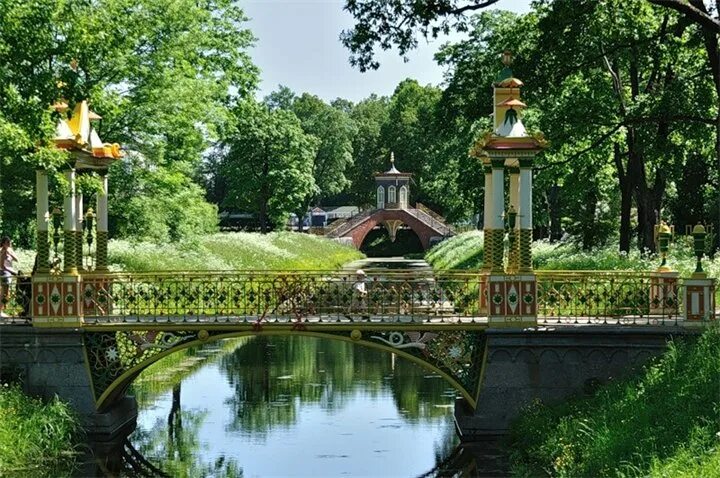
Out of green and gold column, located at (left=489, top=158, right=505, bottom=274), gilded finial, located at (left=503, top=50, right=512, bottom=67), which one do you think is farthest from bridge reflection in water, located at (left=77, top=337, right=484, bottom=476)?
gilded finial, located at (left=503, top=50, right=512, bottom=67)

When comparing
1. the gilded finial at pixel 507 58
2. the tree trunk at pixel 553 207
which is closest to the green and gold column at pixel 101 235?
the gilded finial at pixel 507 58

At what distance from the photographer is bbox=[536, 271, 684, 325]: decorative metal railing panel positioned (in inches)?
813

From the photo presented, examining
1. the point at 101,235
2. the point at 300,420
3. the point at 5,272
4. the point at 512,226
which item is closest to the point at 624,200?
the point at 512,226

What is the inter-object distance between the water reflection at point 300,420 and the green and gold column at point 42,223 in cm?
370

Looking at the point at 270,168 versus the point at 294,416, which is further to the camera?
the point at 270,168

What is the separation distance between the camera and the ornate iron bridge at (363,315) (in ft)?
67.7

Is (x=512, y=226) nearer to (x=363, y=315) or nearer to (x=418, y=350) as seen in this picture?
(x=418, y=350)

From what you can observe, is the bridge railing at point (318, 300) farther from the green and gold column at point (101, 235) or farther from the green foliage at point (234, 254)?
the green foliage at point (234, 254)

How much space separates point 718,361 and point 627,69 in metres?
17.9

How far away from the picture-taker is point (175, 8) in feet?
105

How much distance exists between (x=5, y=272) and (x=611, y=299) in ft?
37.1

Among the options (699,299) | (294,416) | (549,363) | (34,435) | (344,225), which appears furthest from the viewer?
(344,225)

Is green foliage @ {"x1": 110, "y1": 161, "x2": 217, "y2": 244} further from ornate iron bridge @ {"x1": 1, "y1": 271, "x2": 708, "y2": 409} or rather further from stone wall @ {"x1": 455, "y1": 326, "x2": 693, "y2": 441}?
stone wall @ {"x1": 455, "y1": 326, "x2": 693, "y2": 441}

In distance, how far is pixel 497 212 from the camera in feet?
72.0
